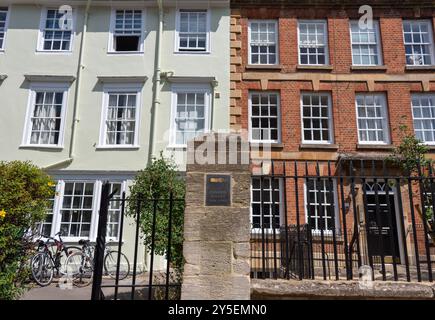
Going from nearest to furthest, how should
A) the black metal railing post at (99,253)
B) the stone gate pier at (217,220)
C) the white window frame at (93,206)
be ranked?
the stone gate pier at (217,220), the black metal railing post at (99,253), the white window frame at (93,206)

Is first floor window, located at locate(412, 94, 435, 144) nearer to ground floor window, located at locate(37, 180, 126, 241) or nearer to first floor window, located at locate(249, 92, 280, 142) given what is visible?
first floor window, located at locate(249, 92, 280, 142)

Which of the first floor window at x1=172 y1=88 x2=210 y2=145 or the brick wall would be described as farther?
the first floor window at x1=172 y1=88 x2=210 y2=145

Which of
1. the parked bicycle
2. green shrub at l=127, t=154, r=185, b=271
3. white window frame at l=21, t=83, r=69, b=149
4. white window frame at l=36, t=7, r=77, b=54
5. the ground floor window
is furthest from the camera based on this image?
white window frame at l=36, t=7, r=77, b=54

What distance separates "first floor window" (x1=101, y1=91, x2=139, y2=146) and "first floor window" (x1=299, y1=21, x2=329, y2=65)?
682 cm

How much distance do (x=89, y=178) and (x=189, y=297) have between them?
34.4 feet

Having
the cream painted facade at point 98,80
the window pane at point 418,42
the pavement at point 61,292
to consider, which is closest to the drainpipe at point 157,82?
the cream painted facade at point 98,80

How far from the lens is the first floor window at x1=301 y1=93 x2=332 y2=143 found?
46.5ft

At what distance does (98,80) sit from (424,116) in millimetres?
12503

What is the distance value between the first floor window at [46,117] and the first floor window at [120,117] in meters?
1.68

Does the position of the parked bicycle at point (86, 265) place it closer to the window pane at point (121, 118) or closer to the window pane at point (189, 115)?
the window pane at point (121, 118)

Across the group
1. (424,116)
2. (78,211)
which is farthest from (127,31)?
(424,116)

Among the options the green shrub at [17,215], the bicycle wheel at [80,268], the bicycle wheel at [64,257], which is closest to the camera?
the green shrub at [17,215]

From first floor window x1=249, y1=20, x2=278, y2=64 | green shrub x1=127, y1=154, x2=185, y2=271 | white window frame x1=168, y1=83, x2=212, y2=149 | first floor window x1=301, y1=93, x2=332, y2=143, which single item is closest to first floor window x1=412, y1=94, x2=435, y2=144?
first floor window x1=301, y1=93, x2=332, y2=143

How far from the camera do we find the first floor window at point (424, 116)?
1402 centimetres
